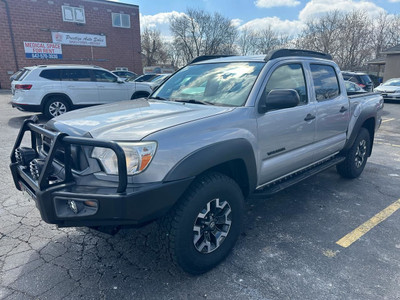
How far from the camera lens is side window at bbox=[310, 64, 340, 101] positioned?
3656 millimetres

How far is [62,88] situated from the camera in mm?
9102

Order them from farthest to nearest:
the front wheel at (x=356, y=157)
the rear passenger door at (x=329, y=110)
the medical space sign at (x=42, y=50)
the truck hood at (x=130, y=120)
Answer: the medical space sign at (x=42, y=50) < the front wheel at (x=356, y=157) < the rear passenger door at (x=329, y=110) < the truck hood at (x=130, y=120)

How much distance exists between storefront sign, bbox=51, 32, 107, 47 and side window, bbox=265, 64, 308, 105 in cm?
2430

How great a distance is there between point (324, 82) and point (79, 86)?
8.04 m

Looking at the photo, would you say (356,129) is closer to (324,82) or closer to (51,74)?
(324,82)

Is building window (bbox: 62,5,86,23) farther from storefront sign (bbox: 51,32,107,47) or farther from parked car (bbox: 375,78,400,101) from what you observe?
parked car (bbox: 375,78,400,101)

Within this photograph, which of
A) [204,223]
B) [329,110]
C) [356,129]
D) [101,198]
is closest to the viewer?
[101,198]

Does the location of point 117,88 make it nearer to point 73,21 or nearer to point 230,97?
point 230,97

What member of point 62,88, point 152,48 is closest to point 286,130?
point 62,88

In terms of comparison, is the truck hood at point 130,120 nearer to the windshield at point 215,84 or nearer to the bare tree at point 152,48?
the windshield at point 215,84

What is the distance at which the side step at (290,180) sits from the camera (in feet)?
9.60

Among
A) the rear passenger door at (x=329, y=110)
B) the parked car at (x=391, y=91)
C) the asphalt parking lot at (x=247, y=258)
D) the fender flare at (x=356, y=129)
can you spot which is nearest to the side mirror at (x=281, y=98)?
the rear passenger door at (x=329, y=110)

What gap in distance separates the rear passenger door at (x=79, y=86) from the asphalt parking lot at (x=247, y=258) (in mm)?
6123

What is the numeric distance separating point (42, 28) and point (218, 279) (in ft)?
83.2
